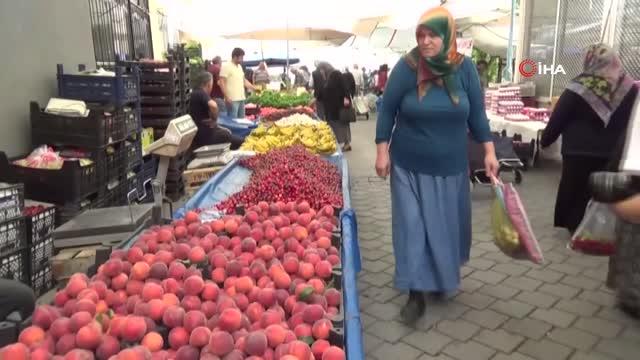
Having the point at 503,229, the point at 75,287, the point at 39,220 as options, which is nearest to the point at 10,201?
the point at 39,220

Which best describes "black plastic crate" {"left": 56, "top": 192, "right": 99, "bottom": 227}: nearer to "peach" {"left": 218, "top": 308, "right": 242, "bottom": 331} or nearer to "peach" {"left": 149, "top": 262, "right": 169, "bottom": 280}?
"peach" {"left": 149, "top": 262, "right": 169, "bottom": 280}

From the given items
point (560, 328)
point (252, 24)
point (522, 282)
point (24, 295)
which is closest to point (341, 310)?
point (24, 295)

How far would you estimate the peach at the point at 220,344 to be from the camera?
156 cm

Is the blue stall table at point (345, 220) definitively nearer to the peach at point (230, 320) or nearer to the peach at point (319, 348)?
the peach at point (319, 348)

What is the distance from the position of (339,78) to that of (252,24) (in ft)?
12.8

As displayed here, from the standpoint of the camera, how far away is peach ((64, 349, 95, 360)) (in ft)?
4.92

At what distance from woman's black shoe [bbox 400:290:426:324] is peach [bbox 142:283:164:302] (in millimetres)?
1770

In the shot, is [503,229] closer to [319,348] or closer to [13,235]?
[319,348]

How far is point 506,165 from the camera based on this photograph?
22.2ft

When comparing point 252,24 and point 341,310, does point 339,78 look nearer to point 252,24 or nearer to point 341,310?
point 252,24

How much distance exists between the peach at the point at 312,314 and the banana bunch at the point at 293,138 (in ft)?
11.9

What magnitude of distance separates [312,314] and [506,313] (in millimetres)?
2030

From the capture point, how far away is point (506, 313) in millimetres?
3402

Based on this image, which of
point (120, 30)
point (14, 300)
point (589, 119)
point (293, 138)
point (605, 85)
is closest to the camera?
point (14, 300)
